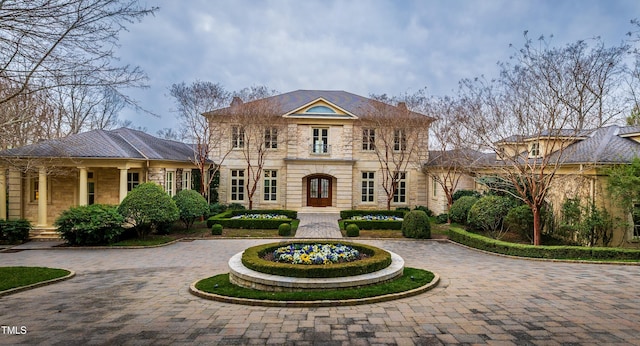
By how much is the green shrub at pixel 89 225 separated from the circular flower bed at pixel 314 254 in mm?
8112

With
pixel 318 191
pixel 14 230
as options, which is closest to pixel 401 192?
pixel 318 191

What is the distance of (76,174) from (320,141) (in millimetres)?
14174

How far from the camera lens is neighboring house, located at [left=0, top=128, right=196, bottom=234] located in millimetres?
15375

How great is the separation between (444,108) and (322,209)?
10.2 meters

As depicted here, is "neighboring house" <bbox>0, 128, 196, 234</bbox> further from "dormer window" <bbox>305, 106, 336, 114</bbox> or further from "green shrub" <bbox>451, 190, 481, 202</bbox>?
"green shrub" <bbox>451, 190, 481, 202</bbox>

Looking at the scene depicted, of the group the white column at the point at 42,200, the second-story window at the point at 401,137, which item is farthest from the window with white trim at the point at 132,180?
the second-story window at the point at 401,137

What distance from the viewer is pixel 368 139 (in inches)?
943

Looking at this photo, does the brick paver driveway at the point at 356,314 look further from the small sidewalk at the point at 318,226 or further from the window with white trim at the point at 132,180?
the window with white trim at the point at 132,180

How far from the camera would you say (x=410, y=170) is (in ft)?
79.9

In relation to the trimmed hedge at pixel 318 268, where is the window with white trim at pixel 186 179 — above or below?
above

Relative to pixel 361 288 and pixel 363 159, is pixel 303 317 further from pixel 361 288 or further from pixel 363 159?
pixel 363 159

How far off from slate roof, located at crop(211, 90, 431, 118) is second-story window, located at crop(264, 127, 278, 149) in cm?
151

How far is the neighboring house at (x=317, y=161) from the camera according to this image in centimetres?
2334

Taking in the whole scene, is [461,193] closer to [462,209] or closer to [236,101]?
[462,209]
